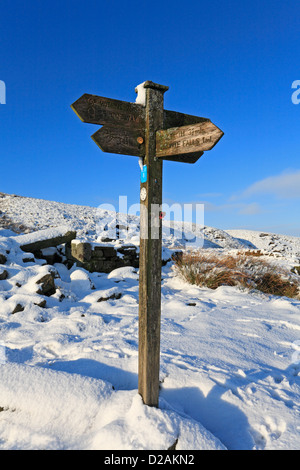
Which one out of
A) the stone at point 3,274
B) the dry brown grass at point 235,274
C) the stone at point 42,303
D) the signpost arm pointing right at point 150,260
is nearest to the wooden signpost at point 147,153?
the signpost arm pointing right at point 150,260

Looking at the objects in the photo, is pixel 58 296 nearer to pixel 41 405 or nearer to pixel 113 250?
pixel 113 250

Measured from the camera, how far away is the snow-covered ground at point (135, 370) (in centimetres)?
240

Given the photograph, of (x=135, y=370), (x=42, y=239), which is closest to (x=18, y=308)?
(x=135, y=370)

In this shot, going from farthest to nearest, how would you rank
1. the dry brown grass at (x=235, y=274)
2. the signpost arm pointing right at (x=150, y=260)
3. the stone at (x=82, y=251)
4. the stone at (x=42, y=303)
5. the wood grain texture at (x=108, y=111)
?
the stone at (x=82, y=251)
the dry brown grass at (x=235, y=274)
the stone at (x=42, y=303)
the signpost arm pointing right at (x=150, y=260)
the wood grain texture at (x=108, y=111)

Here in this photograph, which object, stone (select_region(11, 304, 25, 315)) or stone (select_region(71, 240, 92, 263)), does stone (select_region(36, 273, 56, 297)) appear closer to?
stone (select_region(11, 304, 25, 315))

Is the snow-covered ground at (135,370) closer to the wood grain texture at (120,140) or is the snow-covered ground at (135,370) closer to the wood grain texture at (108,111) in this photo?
the wood grain texture at (120,140)

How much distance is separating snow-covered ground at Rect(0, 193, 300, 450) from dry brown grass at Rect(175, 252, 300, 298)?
0.72 meters

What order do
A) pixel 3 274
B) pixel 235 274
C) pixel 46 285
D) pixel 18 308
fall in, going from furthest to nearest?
pixel 235 274 → pixel 3 274 → pixel 46 285 → pixel 18 308

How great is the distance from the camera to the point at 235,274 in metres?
8.16

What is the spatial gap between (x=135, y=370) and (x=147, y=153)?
2265 mm

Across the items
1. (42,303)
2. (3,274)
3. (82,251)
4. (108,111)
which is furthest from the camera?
(82,251)

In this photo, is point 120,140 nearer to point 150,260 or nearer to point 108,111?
point 108,111

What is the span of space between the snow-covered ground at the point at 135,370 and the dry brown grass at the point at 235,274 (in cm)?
72

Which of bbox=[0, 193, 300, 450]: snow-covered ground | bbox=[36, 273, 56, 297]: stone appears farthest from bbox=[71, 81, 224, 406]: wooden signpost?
bbox=[36, 273, 56, 297]: stone
